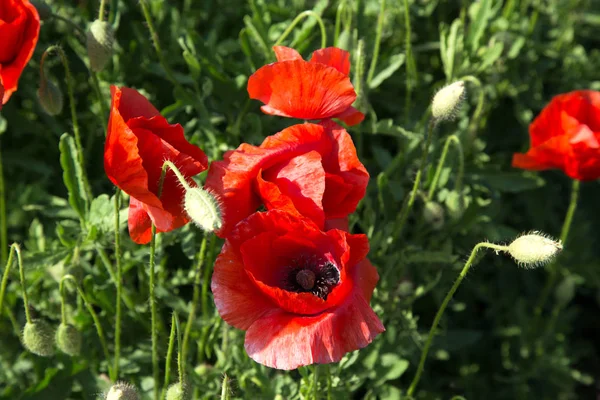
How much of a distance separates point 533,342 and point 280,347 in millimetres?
1501

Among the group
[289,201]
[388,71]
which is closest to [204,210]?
[289,201]

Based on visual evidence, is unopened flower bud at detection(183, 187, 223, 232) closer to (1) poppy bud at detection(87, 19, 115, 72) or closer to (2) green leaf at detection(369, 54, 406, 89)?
(1) poppy bud at detection(87, 19, 115, 72)

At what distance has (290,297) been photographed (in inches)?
48.3

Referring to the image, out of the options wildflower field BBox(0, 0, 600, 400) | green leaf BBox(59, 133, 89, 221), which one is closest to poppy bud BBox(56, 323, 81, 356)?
wildflower field BBox(0, 0, 600, 400)

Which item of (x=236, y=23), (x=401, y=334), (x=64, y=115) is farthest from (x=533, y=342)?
(x=64, y=115)

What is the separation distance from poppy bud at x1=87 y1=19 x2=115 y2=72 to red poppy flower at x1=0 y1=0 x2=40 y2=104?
125mm

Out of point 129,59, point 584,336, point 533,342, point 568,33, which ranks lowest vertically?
point 584,336

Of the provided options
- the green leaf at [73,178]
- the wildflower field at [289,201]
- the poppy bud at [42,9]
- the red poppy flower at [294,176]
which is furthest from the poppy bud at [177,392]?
the poppy bud at [42,9]

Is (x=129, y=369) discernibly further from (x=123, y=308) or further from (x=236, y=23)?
(x=236, y=23)

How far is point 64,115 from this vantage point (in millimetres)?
2332

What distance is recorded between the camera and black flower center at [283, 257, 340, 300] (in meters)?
1.39

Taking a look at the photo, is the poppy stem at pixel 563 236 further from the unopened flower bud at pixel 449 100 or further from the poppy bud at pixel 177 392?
the poppy bud at pixel 177 392

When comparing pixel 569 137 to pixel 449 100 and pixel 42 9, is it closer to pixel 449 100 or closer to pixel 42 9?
pixel 449 100

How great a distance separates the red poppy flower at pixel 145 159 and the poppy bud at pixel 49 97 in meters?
0.36
